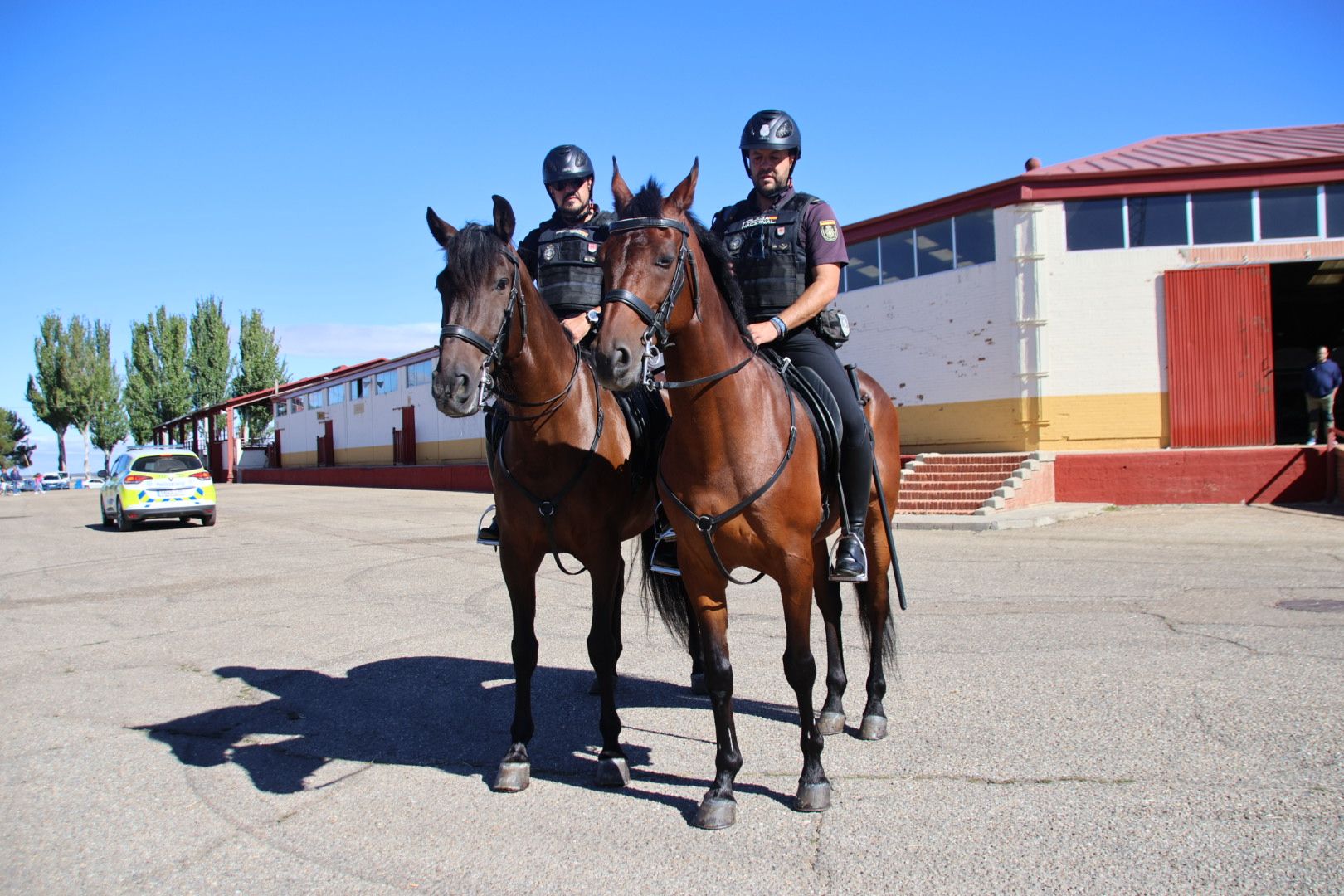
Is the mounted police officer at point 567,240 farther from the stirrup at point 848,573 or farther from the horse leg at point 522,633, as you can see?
the stirrup at point 848,573

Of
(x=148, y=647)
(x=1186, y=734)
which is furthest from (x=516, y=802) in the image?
(x=148, y=647)

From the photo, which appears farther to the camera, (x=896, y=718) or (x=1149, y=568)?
(x=1149, y=568)

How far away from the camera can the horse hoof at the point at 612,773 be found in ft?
12.5

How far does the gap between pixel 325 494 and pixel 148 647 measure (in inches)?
1057

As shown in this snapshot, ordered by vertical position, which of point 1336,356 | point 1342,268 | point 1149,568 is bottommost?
point 1149,568

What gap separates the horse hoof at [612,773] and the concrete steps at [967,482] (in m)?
12.4

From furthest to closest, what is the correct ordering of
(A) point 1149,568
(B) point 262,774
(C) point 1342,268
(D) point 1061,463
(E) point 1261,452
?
(C) point 1342,268 < (D) point 1061,463 < (E) point 1261,452 < (A) point 1149,568 < (B) point 262,774

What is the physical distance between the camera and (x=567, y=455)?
13.6 feet

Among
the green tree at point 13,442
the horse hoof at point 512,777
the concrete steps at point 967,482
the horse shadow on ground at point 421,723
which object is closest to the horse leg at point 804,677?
the horse shadow on ground at point 421,723

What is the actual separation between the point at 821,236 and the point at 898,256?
1821 cm

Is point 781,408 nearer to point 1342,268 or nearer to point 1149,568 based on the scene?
point 1149,568

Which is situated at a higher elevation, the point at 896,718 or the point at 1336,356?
the point at 1336,356

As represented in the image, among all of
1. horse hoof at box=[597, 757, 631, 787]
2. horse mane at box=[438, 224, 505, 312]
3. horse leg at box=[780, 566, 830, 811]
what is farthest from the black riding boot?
horse mane at box=[438, 224, 505, 312]

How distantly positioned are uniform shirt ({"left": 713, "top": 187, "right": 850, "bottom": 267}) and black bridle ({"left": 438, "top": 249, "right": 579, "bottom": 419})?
1.37 metres
